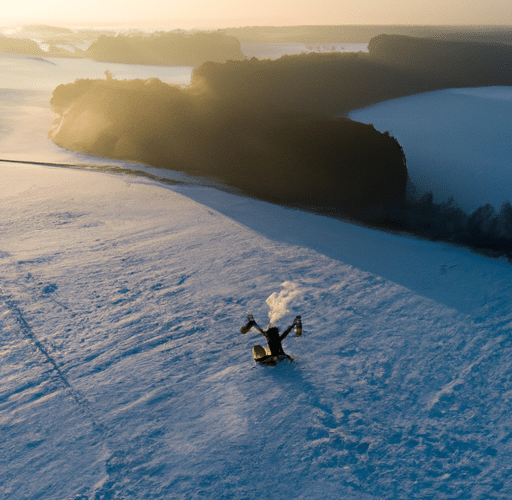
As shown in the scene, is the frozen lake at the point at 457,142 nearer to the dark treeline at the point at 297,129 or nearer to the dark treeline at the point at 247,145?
the dark treeline at the point at 297,129

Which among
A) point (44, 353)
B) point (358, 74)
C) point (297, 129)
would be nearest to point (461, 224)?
point (297, 129)

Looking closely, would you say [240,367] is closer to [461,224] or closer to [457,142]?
[461,224]

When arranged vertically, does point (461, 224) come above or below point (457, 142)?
below

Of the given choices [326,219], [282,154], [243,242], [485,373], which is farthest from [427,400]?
[282,154]

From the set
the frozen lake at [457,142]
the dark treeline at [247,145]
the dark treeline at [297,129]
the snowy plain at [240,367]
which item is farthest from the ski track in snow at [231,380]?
the dark treeline at [247,145]

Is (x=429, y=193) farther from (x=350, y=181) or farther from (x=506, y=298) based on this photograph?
(x=506, y=298)

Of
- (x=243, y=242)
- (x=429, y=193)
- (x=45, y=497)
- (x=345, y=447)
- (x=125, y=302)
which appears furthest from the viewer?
(x=429, y=193)
